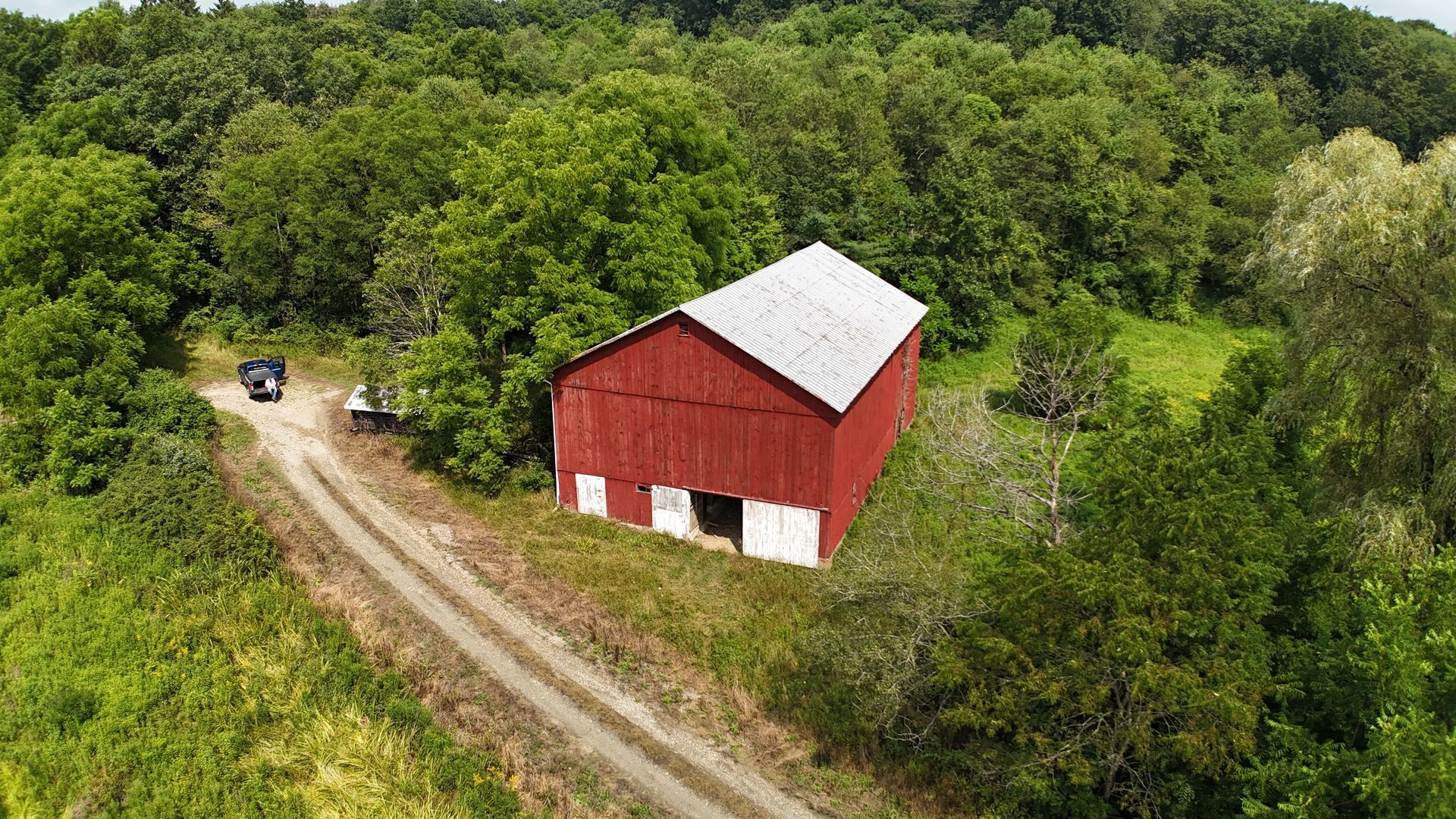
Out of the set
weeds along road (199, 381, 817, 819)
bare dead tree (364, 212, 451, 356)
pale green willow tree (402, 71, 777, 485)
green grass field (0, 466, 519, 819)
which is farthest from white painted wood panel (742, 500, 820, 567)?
bare dead tree (364, 212, 451, 356)

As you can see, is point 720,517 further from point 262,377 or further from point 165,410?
point 262,377

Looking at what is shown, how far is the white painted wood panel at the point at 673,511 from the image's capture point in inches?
Answer: 982

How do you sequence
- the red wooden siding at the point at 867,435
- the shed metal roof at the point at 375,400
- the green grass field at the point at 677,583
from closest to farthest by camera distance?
1. the green grass field at the point at 677,583
2. the red wooden siding at the point at 867,435
3. the shed metal roof at the point at 375,400

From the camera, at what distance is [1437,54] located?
2466 inches

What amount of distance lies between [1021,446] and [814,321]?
294 inches

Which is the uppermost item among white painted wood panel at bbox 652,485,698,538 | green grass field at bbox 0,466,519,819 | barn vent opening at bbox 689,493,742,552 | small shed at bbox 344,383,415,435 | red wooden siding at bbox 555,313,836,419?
red wooden siding at bbox 555,313,836,419

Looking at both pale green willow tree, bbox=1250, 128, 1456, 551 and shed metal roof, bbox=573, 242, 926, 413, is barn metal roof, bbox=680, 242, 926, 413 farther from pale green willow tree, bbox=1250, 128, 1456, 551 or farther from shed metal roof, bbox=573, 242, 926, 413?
pale green willow tree, bbox=1250, 128, 1456, 551

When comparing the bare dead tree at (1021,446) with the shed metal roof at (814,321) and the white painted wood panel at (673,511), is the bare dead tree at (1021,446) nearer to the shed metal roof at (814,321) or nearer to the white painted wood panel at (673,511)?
the shed metal roof at (814,321)

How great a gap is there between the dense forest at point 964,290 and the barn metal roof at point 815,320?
283cm

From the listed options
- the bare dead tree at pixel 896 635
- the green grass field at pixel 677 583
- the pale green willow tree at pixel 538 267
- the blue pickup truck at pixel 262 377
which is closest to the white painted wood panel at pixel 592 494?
the green grass field at pixel 677 583

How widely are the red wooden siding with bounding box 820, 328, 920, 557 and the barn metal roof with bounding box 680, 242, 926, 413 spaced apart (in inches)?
28.5

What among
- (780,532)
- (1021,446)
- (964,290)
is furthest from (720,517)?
(964,290)

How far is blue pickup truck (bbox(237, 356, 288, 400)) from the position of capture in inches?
1421

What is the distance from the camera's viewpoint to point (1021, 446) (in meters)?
21.9
